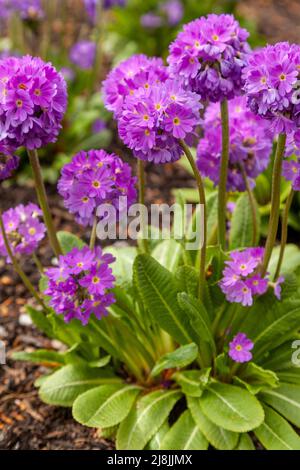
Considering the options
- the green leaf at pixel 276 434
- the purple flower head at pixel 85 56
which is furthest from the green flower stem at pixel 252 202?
the purple flower head at pixel 85 56

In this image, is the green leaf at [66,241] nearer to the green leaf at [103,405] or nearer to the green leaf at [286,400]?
the green leaf at [103,405]

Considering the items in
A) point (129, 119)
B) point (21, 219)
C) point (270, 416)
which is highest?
point (129, 119)

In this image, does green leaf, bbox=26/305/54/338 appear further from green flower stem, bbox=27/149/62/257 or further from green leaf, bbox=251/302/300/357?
green leaf, bbox=251/302/300/357

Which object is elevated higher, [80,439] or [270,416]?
[270,416]

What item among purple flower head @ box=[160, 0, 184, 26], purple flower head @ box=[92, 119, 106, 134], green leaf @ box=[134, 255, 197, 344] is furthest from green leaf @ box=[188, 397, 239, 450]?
purple flower head @ box=[160, 0, 184, 26]

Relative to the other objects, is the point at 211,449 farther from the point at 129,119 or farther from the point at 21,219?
the point at 129,119

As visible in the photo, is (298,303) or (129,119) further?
(298,303)

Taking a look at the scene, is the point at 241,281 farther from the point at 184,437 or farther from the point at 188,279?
the point at 184,437

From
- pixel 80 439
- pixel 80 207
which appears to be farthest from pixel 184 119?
pixel 80 439
